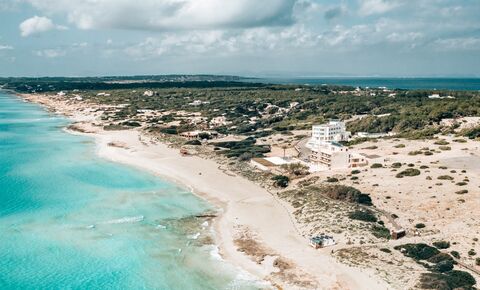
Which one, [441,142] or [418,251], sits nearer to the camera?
[418,251]

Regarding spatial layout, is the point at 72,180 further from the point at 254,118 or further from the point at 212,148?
the point at 254,118

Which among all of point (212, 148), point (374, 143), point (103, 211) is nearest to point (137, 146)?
point (212, 148)

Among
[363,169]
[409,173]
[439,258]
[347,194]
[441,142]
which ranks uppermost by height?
[441,142]

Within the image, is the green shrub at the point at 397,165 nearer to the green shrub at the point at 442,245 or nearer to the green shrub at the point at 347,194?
the green shrub at the point at 347,194

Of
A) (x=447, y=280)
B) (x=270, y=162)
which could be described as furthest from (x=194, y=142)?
(x=447, y=280)

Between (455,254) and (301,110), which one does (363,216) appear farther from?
(301,110)

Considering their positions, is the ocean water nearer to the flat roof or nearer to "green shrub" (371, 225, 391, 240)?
"green shrub" (371, 225, 391, 240)

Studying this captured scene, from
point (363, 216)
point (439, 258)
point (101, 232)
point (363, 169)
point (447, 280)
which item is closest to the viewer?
point (447, 280)

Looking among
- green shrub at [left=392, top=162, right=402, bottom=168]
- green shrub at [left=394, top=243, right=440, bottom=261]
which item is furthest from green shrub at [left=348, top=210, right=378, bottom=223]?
green shrub at [left=392, top=162, right=402, bottom=168]
